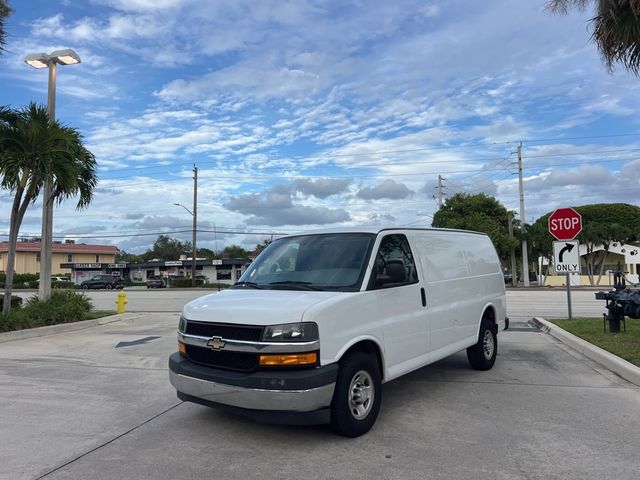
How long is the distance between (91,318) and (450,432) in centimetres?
1266

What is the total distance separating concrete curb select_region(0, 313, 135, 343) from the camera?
11.5m

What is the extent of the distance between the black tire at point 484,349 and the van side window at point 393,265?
232cm

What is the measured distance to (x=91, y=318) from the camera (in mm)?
14797

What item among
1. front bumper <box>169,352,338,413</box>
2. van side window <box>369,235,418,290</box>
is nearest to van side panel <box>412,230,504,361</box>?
van side window <box>369,235,418,290</box>

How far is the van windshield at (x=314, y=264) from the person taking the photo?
Answer: 5.21 m

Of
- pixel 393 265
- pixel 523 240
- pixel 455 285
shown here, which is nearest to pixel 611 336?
pixel 455 285

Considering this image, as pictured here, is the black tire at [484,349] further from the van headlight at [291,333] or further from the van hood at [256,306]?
the van headlight at [291,333]

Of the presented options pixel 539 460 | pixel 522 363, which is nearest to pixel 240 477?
pixel 539 460

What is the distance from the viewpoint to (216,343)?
4664mm

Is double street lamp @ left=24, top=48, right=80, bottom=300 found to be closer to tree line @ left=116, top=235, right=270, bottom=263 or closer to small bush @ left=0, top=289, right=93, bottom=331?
small bush @ left=0, top=289, right=93, bottom=331

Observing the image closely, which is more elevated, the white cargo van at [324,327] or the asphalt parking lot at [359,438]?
the white cargo van at [324,327]

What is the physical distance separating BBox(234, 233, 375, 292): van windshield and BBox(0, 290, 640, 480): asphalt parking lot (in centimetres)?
144

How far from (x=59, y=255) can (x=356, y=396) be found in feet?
282

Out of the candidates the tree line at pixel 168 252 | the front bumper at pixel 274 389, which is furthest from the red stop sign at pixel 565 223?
the tree line at pixel 168 252
